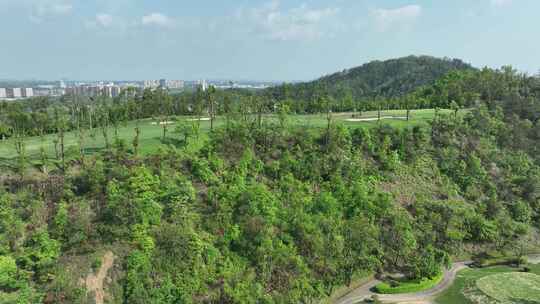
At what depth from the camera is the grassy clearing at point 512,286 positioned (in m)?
24.5

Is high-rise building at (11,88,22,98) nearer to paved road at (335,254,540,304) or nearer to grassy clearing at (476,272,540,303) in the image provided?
paved road at (335,254,540,304)

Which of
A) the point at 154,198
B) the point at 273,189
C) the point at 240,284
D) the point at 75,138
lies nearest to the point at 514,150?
the point at 273,189

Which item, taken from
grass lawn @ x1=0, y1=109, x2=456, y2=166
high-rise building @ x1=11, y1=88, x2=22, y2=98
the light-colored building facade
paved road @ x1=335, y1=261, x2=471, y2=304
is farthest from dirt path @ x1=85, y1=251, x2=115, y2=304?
→ high-rise building @ x1=11, y1=88, x2=22, y2=98

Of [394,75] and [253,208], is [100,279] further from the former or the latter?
[394,75]

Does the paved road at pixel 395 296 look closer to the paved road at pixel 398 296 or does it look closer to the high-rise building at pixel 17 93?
the paved road at pixel 398 296

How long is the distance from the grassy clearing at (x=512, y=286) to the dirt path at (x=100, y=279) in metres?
24.0

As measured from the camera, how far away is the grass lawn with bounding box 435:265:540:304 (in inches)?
968

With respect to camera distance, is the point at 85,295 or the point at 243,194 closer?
the point at 85,295

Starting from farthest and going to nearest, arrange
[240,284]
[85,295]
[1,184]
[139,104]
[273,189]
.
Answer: [139,104], [273,189], [1,184], [240,284], [85,295]

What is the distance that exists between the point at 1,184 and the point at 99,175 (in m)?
6.12

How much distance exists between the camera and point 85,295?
1900 cm

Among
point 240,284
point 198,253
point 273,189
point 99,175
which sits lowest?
point 240,284

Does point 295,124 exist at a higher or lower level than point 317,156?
higher

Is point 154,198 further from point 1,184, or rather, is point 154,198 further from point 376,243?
point 376,243
